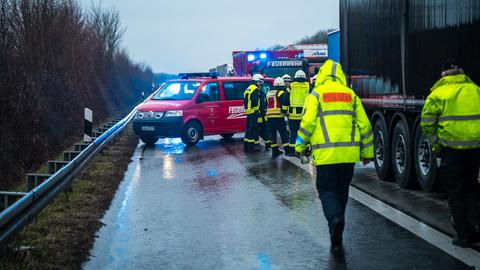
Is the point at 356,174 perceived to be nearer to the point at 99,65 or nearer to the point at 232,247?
the point at 232,247

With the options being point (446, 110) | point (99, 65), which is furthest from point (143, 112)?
point (99, 65)

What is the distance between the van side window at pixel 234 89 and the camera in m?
21.5

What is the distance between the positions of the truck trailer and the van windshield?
7.34 metres

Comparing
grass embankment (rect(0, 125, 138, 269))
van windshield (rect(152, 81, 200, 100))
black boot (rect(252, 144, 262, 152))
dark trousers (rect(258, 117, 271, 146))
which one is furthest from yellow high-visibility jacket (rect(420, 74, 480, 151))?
van windshield (rect(152, 81, 200, 100))

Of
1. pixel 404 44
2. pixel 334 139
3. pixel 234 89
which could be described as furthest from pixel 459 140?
pixel 234 89

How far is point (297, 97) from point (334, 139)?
8.79 meters

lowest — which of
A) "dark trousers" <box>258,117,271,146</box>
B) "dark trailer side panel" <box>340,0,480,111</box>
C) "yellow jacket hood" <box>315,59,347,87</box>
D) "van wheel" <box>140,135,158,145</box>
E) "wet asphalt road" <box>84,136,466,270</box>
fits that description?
"wet asphalt road" <box>84,136,466,270</box>

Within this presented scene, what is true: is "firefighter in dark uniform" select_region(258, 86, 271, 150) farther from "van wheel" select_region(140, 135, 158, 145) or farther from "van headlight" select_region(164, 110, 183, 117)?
"van wheel" select_region(140, 135, 158, 145)

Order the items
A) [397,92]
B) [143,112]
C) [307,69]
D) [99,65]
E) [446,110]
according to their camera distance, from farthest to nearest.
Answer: [99,65]
[307,69]
[143,112]
[397,92]
[446,110]

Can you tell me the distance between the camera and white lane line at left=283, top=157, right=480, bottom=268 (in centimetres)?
699

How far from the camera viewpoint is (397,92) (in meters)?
11.4

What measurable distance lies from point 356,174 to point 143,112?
8893 mm

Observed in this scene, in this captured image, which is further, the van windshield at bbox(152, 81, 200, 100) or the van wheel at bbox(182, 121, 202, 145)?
the van windshield at bbox(152, 81, 200, 100)

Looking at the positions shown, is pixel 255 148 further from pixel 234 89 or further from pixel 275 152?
pixel 234 89
